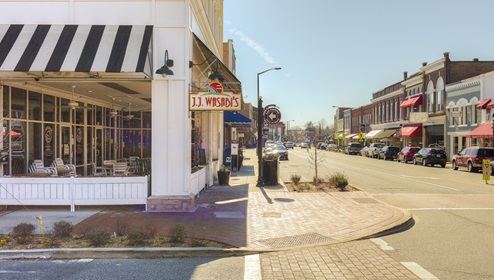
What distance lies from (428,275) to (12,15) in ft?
37.6

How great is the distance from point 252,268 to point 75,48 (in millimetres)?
7034

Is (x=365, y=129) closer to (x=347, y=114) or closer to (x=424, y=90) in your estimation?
(x=347, y=114)

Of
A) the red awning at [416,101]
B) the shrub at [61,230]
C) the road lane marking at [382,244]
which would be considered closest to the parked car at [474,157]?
the red awning at [416,101]

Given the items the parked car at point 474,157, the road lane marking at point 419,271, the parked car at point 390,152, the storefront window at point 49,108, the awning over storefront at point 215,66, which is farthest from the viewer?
the parked car at point 390,152

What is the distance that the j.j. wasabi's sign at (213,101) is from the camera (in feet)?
33.5

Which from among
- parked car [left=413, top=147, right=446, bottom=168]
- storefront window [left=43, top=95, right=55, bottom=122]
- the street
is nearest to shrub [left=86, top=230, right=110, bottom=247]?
the street

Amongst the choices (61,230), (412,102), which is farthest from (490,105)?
(61,230)

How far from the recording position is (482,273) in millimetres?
5836

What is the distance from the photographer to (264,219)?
9539mm

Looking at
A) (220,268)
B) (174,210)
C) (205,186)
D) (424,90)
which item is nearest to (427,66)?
(424,90)

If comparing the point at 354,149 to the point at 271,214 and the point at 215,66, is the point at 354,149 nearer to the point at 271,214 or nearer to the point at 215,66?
the point at 215,66

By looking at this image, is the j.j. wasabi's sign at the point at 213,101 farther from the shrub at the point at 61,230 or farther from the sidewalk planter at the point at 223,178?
the sidewalk planter at the point at 223,178

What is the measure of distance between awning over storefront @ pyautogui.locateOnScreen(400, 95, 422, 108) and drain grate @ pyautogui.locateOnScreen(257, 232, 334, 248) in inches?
1628

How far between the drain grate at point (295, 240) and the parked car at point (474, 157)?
2144 cm
